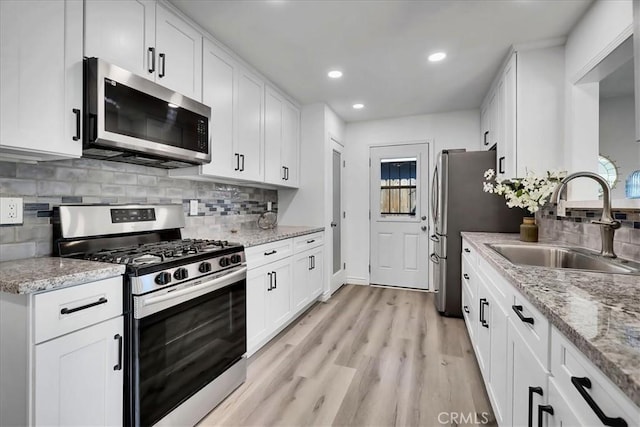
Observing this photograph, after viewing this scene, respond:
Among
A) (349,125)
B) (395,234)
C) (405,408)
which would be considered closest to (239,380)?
(405,408)

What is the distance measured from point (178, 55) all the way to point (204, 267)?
1.40m

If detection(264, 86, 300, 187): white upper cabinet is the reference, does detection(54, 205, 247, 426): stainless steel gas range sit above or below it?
below

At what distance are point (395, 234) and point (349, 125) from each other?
1769mm

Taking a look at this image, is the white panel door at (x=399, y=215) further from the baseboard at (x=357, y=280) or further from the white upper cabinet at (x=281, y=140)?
the white upper cabinet at (x=281, y=140)

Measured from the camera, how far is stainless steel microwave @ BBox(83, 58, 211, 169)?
145cm

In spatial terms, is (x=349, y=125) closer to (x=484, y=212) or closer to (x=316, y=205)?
(x=316, y=205)

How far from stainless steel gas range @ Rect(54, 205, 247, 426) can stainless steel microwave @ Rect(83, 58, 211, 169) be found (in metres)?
0.40

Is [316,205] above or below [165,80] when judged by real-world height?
below

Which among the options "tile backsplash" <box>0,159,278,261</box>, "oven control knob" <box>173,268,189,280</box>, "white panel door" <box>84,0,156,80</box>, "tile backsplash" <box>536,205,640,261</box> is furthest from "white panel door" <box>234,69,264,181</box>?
"tile backsplash" <box>536,205,640,261</box>

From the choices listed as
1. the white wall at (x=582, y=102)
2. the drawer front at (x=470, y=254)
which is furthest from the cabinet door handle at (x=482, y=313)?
the white wall at (x=582, y=102)

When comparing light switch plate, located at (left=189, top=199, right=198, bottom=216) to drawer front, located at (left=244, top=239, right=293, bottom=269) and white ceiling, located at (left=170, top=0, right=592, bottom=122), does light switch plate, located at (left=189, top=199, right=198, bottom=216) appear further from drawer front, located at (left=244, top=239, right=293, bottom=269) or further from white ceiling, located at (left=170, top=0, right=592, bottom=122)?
white ceiling, located at (left=170, top=0, right=592, bottom=122)

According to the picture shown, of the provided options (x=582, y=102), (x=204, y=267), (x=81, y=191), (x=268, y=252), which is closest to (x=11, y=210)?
(x=81, y=191)

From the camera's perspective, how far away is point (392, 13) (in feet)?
6.52

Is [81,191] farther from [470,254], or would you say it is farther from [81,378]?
[470,254]
